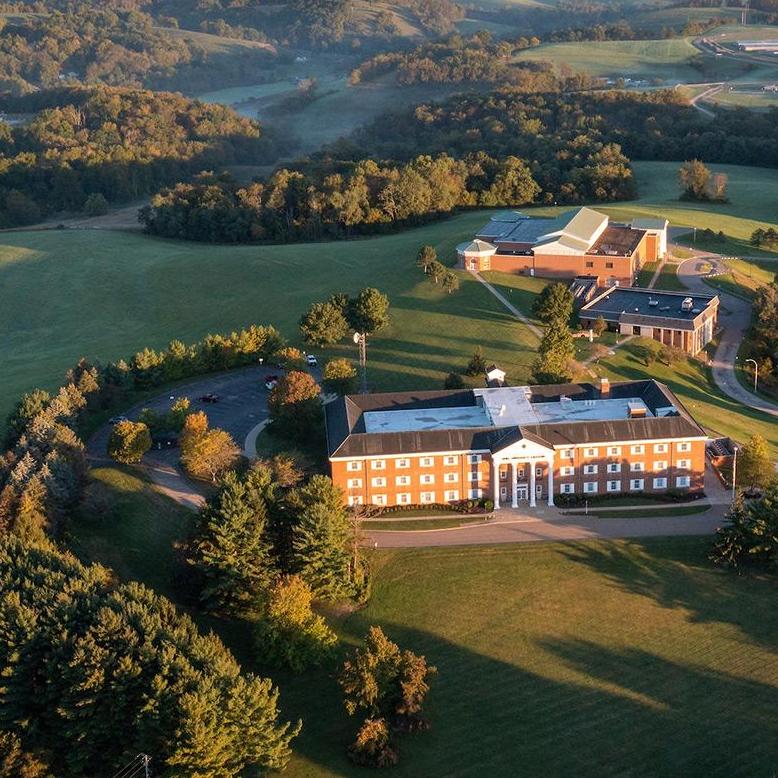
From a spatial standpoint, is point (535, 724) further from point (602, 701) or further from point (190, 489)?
point (190, 489)

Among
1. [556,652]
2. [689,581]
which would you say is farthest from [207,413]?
[689,581]

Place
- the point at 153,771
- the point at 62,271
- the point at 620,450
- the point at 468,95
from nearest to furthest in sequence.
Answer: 1. the point at 153,771
2. the point at 620,450
3. the point at 62,271
4. the point at 468,95

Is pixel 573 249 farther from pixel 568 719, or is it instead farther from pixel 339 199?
pixel 568 719

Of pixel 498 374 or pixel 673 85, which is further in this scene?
pixel 673 85

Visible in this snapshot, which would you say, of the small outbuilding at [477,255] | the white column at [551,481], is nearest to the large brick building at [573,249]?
the small outbuilding at [477,255]

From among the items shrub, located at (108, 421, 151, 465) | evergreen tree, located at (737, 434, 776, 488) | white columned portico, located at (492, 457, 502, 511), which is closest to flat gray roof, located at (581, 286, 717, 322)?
evergreen tree, located at (737, 434, 776, 488)

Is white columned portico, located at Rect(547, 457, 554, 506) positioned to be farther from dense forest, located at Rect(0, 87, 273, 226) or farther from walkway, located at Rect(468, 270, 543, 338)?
dense forest, located at Rect(0, 87, 273, 226)

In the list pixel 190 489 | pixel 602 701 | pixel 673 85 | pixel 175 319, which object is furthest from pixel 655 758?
pixel 673 85
